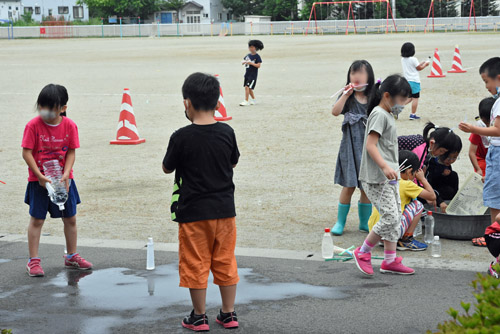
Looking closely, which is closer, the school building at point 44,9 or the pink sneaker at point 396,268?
the pink sneaker at point 396,268

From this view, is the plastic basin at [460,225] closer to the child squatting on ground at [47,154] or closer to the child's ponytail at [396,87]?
the child's ponytail at [396,87]

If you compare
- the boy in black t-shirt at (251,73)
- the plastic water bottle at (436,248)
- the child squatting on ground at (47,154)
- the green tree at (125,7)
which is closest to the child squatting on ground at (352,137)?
the plastic water bottle at (436,248)

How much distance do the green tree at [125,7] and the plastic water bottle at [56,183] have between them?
90.5 metres

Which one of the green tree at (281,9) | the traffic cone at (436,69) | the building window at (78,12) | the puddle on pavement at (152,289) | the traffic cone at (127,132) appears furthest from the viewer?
the building window at (78,12)

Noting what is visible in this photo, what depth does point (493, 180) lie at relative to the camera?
561 centimetres

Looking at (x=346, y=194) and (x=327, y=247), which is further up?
(x=346, y=194)

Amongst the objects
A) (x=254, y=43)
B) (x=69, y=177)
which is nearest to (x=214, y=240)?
(x=69, y=177)

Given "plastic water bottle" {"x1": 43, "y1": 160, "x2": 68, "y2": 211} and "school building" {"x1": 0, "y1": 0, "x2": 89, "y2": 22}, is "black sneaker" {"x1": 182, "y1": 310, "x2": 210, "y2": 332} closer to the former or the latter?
"plastic water bottle" {"x1": 43, "y1": 160, "x2": 68, "y2": 211}

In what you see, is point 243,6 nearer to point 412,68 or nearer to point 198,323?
point 412,68

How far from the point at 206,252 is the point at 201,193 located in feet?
1.23

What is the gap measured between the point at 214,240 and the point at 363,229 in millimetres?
2775

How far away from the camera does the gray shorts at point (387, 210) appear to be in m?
5.46

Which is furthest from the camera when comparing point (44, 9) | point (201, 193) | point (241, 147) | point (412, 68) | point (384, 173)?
point (44, 9)

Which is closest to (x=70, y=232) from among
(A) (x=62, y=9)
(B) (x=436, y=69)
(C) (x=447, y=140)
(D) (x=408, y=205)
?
(D) (x=408, y=205)
